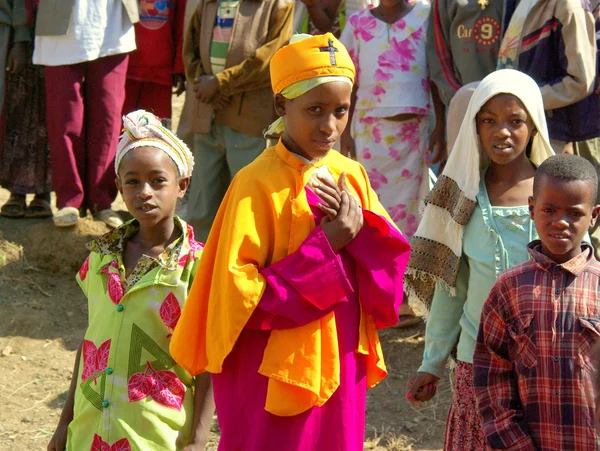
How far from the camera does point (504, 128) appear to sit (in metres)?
3.58

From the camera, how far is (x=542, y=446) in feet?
10.1

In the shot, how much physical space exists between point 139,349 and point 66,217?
349 centimetres

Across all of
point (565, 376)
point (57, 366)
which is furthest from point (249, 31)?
point (565, 376)

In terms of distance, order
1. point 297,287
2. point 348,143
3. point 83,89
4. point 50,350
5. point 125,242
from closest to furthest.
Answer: point 297,287
point 125,242
point 50,350
point 348,143
point 83,89

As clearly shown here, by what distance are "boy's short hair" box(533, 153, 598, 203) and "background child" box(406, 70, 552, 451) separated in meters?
0.34

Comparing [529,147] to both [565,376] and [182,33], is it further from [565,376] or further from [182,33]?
[182,33]

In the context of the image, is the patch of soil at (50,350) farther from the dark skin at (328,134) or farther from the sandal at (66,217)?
the dark skin at (328,134)

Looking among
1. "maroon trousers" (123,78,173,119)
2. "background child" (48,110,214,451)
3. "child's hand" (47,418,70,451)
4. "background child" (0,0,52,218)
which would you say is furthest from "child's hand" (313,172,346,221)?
"background child" (0,0,52,218)

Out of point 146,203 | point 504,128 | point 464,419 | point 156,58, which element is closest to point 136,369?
point 146,203

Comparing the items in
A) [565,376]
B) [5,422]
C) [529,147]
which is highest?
[529,147]

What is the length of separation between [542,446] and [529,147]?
3.89 ft

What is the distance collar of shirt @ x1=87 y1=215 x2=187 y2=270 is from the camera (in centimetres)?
336

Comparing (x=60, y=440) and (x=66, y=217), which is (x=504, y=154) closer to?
(x=60, y=440)

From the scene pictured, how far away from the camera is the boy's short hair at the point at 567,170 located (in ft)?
10.2
